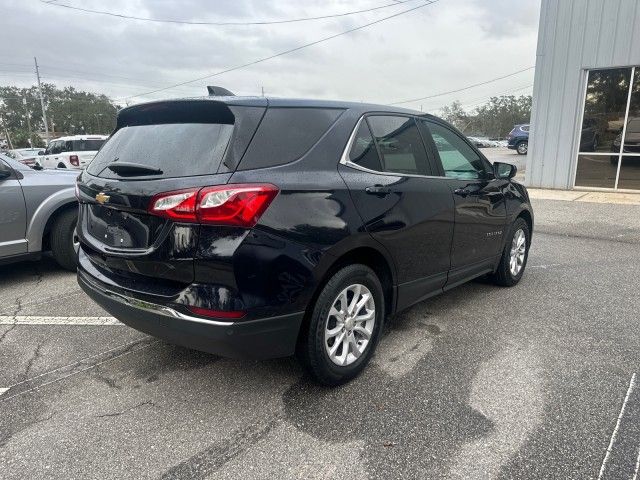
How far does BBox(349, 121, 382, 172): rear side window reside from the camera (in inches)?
113

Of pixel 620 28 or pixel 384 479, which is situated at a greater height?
pixel 620 28

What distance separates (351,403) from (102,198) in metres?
1.87

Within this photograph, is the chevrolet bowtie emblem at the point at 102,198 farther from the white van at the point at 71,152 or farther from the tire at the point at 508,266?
the white van at the point at 71,152

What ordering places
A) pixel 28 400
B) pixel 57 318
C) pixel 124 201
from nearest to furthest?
pixel 124 201, pixel 28 400, pixel 57 318

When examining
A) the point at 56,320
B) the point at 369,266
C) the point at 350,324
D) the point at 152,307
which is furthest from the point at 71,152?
the point at 350,324

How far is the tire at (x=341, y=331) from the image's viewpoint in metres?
Answer: 2.61

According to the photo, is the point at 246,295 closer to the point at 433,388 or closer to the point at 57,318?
the point at 433,388

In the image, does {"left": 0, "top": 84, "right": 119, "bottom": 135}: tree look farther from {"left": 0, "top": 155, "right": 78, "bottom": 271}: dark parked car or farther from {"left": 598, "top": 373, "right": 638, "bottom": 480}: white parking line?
{"left": 598, "top": 373, "right": 638, "bottom": 480}: white parking line

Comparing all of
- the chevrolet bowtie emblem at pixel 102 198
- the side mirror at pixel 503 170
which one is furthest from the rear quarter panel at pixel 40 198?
the side mirror at pixel 503 170

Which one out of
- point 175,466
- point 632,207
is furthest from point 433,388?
point 632,207

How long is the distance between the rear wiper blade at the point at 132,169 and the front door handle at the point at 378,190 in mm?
1204

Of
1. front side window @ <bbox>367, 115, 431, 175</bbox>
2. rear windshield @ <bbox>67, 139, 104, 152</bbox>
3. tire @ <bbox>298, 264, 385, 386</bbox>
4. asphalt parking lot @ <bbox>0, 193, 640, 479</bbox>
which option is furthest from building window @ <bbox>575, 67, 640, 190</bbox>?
rear windshield @ <bbox>67, 139, 104, 152</bbox>

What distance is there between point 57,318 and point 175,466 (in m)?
2.44

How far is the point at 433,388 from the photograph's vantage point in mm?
2840
